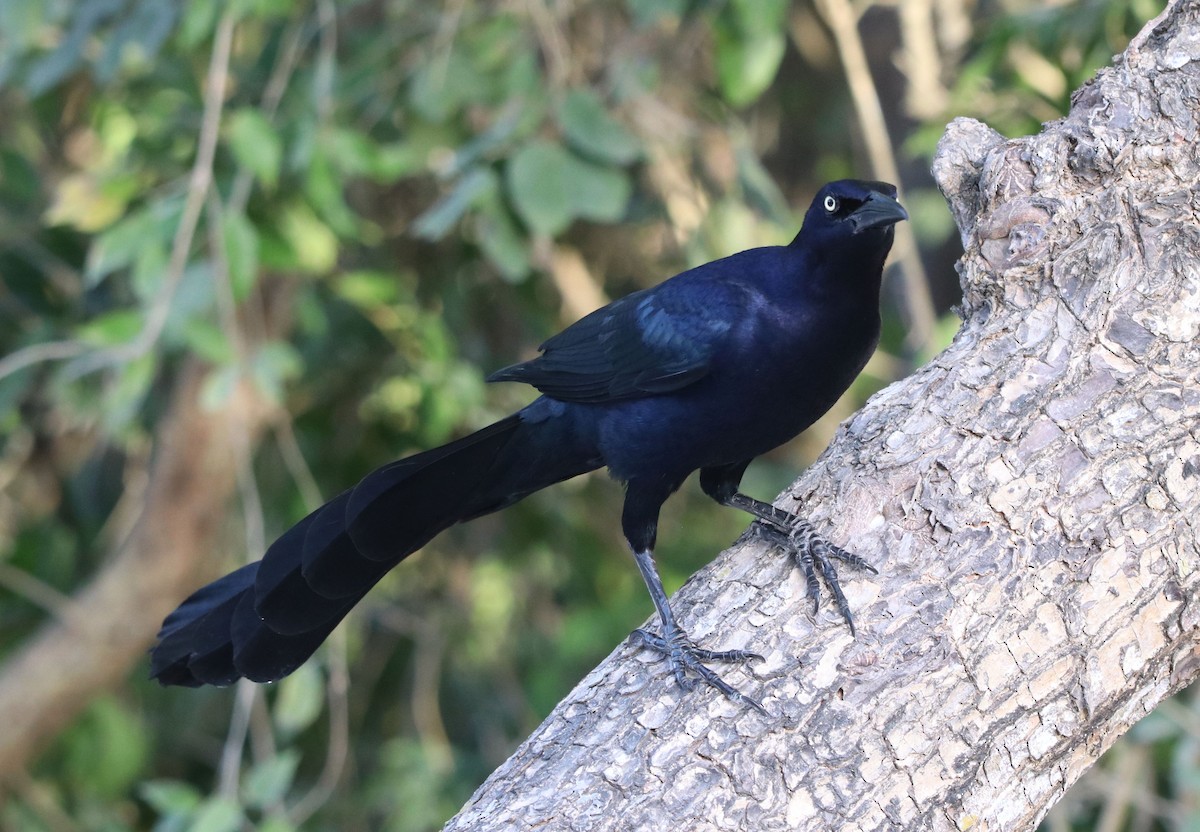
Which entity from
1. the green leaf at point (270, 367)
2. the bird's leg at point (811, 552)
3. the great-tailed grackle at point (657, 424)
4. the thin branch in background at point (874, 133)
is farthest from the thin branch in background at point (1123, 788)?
the green leaf at point (270, 367)

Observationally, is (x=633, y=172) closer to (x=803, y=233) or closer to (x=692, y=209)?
(x=692, y=209)

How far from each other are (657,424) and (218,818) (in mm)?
1490

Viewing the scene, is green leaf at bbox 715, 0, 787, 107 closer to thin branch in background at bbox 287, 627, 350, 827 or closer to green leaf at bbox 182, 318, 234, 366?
green leaf at bbox 182, 318, 234, 366

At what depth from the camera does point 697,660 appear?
2.04m

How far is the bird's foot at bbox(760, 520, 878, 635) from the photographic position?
6.77 ft

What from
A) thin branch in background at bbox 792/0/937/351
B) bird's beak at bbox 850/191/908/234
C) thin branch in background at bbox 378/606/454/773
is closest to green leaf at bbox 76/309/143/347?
thin branch in background at bbox 378/606/454/773

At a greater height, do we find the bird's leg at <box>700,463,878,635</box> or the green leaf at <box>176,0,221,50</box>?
the green leaf at <box>176,0,221,50</box>

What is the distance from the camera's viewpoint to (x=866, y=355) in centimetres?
256

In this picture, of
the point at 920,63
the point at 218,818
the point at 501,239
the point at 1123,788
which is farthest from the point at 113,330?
the point at 1123,788

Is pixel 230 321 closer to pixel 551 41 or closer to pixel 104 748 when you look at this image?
pixel 551 41

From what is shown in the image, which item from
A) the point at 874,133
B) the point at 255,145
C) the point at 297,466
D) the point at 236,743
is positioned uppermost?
the point at 255,145

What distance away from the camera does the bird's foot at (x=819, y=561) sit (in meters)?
2.06

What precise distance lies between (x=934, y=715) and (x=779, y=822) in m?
0.30

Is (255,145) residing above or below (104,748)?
above
